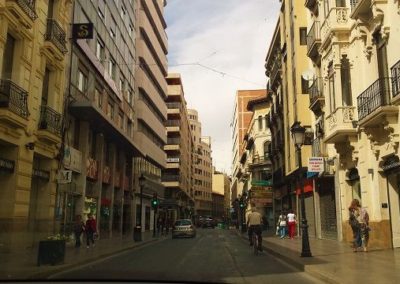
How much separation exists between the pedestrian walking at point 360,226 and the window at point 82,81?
1657 cm

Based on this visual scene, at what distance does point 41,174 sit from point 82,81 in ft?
27.1

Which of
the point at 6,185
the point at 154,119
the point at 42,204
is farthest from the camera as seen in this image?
the point at 154,119

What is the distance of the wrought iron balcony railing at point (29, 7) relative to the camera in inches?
764

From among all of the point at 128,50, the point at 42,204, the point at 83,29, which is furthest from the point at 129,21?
the point at 42,204

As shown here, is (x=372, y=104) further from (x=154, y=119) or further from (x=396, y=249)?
(x=154, y=119)

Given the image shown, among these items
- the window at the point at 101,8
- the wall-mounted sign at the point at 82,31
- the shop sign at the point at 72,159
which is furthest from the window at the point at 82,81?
the window at the point at 101,8

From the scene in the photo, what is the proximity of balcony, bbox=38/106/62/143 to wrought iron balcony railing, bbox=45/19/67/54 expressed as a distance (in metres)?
3.09

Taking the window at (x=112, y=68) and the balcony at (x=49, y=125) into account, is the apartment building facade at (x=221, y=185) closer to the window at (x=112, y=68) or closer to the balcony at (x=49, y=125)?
the window at (x=112, y=68)

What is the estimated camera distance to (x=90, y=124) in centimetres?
3016

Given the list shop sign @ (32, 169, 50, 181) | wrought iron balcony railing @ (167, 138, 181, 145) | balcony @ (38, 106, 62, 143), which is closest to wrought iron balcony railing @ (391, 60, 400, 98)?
balcony @ (38, 106, 62, 143)

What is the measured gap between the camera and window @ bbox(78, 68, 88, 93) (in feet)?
92.7

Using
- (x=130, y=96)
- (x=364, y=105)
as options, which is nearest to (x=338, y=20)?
(x=364, y=105)

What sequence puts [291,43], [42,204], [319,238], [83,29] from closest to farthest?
[42,204] < [83,29] < [319,238] < [291,43]

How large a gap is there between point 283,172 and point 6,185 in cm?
2821
